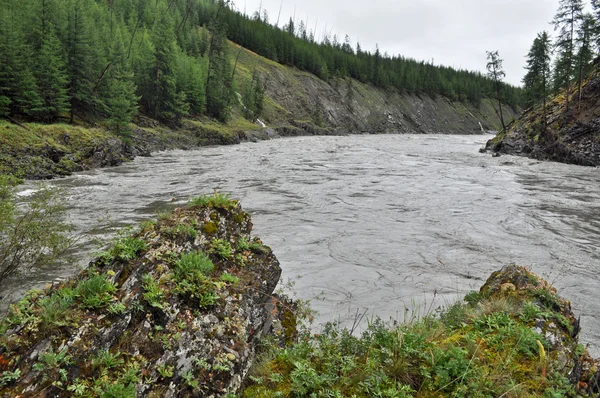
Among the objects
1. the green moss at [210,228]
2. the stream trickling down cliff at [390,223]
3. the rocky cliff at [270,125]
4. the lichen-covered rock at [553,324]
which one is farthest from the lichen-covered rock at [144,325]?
the rocky cliff at [270,125]

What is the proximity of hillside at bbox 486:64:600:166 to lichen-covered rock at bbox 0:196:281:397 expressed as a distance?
131ft

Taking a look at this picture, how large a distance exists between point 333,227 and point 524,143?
1637 inches

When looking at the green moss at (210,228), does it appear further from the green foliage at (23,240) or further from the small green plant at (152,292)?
the green foliage at (23,240)

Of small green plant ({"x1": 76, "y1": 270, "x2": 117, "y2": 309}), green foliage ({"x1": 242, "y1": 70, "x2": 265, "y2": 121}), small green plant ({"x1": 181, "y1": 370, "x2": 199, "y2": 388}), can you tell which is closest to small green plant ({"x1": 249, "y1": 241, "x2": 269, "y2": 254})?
small green plant ({"x1": 76, "y1": 270, "x2": 117, "y2": 309})

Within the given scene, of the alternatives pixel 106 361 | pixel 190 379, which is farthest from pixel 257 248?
pixel 106 361

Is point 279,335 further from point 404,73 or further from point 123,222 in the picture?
point 404,73

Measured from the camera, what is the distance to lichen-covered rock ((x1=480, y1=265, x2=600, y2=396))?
164 inches

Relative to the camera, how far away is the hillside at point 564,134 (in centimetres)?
3547

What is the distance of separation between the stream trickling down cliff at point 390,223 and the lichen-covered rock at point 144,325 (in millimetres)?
3090

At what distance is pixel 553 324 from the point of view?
4742 millimetres

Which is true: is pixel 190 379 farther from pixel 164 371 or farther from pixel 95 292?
pixel 95 292

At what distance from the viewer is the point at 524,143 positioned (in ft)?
147

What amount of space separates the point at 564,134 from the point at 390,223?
1403 inches

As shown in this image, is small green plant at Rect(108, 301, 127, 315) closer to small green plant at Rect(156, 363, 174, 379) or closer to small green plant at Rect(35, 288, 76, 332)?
small green plant at Rect(35, 288, 76, 332)
